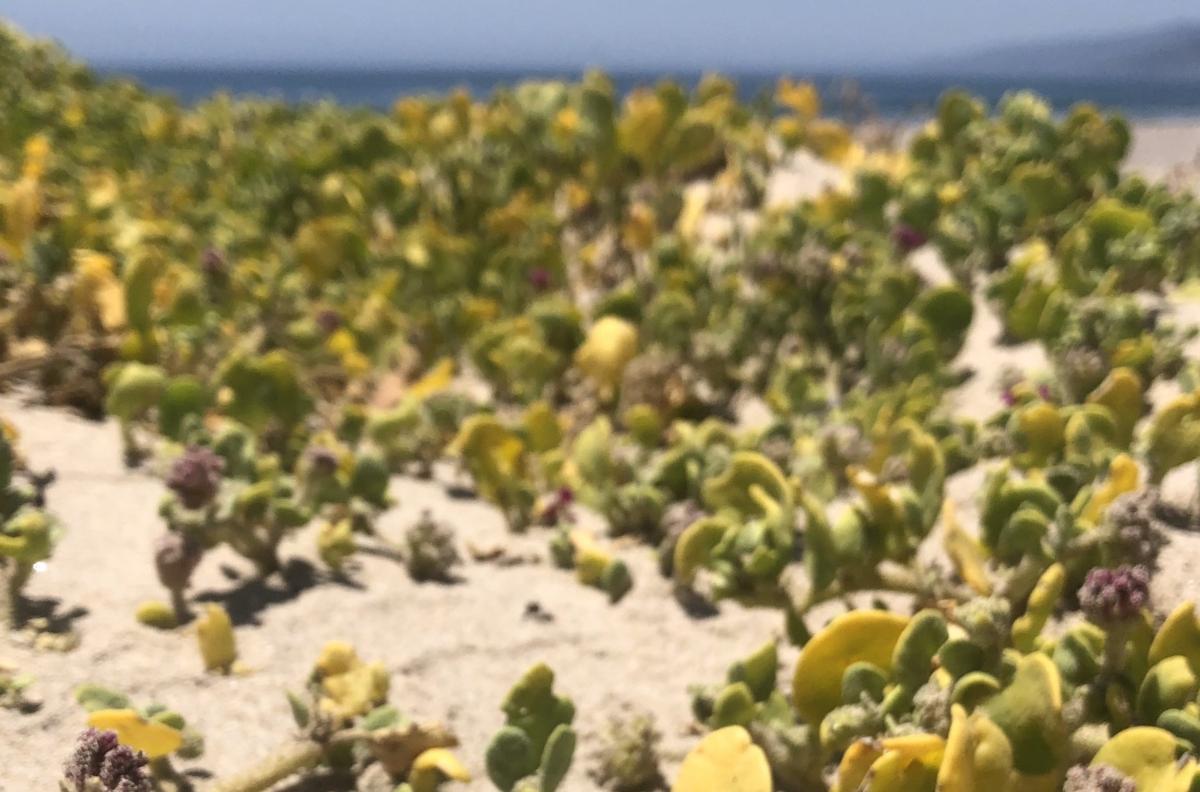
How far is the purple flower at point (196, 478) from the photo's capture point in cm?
174

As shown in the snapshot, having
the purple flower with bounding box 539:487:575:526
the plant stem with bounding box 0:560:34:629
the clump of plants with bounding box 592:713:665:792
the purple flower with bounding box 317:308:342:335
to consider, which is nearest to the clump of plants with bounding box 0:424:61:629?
the plant stem with bounding box 0:560:34:629

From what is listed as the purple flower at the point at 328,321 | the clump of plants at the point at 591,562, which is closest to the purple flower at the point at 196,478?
the clump of plants at the point at 591,562

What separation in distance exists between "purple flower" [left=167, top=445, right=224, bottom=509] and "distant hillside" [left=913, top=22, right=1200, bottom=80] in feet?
296

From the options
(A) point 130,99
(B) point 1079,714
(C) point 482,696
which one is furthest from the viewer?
(A) point 130,99

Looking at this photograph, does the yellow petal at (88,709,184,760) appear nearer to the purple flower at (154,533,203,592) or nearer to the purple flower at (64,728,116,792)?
the purple flower at (64,728,116,792)

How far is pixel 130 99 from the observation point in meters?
5.29

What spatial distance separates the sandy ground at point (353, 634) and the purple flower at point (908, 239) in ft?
2.75

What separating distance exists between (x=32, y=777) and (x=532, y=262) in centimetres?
226

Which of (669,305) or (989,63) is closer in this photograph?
(669,305)

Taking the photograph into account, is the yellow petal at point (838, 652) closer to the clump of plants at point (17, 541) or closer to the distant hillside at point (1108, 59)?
the clump of plants at point (17, 541)

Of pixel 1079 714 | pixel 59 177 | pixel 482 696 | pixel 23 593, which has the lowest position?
pixel 482 696

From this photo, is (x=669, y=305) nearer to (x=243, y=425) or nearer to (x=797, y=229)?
(x=797, y=229)

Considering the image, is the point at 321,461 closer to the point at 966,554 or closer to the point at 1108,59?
the point at 966,554

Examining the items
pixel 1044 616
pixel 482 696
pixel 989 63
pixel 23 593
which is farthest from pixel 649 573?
pixel 989 63
